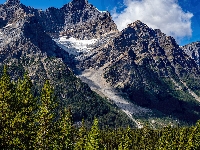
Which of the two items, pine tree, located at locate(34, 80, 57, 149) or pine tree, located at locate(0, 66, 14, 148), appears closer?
pine tree, located at locate(0, 66, 14, 148)

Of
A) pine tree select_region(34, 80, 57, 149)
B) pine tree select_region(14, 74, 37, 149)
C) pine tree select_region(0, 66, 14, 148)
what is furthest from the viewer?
pine tree select_region(34, 80, 57, 149)

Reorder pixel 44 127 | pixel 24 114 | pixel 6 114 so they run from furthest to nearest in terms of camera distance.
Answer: pixel 44 127
pixel 24 114
pixel 6 114

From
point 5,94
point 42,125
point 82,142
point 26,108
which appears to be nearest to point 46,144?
point 42,125

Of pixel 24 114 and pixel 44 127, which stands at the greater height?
A: pixel 24 114

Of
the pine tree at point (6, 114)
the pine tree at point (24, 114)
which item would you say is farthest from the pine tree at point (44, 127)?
the pine tree at point (6, 114)

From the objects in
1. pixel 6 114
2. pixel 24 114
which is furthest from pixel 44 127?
pixel 6 114

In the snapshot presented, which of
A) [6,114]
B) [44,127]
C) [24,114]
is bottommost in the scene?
[44,127]

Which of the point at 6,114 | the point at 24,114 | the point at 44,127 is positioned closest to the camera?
the point at 6,114

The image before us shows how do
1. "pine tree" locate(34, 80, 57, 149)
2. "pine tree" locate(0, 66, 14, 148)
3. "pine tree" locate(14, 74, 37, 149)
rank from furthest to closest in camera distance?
"pine tree" locate(34, 80, 57, 149)
"pine tree" locate(14, 74, 37, 149)
"pine tree" locate(0, 66, 14, 148)

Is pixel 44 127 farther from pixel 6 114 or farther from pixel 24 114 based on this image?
pixel 6 114

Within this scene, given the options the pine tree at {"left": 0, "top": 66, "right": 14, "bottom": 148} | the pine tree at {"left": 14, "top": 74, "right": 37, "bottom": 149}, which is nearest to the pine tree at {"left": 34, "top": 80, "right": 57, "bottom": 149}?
the pine tree at {"left": 14, "top": 74, "right": 37, "bottom": 149}

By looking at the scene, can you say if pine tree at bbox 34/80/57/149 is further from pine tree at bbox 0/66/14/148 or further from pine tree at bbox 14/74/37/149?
pine tree at bbox 0/66/14/148

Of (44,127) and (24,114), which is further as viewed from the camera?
(44,127)

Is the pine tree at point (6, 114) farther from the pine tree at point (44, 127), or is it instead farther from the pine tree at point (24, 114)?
the pine tree at point (44, 127)
